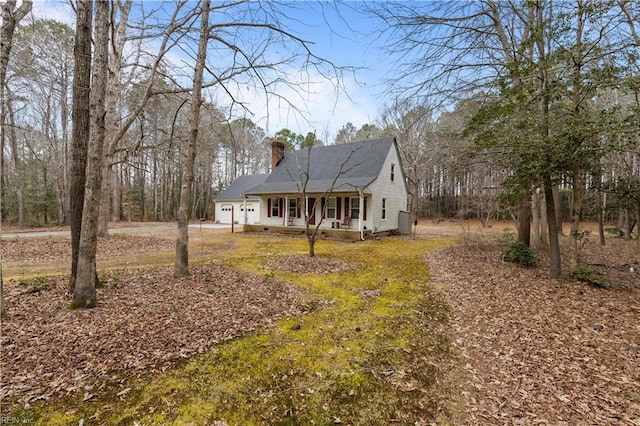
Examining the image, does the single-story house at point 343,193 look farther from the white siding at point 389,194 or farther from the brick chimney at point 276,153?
the brick chimney at point 276,153

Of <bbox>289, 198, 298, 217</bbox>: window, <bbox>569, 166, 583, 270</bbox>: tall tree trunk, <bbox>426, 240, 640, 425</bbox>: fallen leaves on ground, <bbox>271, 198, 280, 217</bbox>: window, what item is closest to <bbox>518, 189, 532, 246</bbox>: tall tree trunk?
<bbox>426, 240, 640, 425</bbox>: fallen leaves on ground

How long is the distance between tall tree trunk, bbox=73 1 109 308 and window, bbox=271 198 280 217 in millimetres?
14127

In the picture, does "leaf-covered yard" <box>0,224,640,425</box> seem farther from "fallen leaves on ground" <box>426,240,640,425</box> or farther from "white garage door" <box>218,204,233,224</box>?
"white garage door" <box>218,204,233,224</box>

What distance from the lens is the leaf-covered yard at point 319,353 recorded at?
2.54 m

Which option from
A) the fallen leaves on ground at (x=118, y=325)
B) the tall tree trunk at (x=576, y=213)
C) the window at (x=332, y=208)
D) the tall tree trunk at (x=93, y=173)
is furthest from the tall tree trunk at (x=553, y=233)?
the window at (x=332, y=208)

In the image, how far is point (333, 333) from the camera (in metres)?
4.09

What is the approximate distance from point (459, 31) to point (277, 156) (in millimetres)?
15090

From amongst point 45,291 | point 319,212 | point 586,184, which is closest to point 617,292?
point 586,184

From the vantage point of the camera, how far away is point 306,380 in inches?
117

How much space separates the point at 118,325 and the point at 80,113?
345 cm

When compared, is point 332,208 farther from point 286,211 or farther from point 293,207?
point 286,211

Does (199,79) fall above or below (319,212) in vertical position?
above

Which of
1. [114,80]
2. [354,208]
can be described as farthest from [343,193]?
[114,80]

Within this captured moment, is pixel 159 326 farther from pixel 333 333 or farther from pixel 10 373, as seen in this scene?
pixel 333 333
